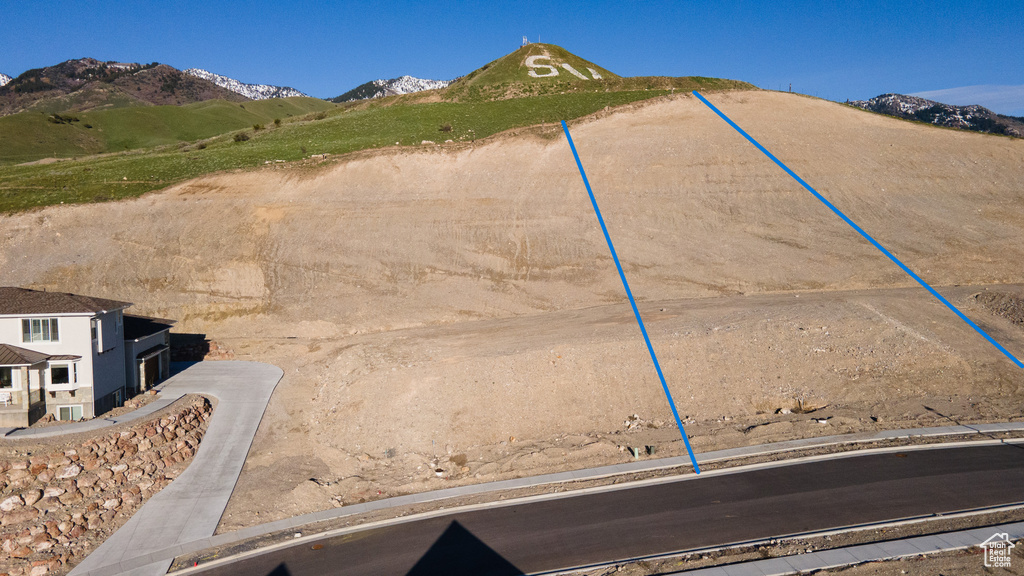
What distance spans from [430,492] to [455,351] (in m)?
8.55

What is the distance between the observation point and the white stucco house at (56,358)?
62.7 feet

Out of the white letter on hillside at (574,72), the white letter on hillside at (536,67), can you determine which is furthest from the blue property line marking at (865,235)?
the white letter on hillside at (536,67)

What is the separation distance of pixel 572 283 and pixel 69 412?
22948mm

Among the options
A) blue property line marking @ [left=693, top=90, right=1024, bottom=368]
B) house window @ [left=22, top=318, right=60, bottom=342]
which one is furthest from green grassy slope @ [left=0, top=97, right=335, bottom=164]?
house window @ [left=22, top=318, right=60, bottom=342]

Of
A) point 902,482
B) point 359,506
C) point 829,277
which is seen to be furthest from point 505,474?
point 829,277

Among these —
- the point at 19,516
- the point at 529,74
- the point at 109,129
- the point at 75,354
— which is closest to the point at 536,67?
the point at 529,74

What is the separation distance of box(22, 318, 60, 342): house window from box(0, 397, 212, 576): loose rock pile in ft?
14.7

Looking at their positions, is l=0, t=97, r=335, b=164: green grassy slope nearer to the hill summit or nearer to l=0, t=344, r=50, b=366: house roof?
the hill summit

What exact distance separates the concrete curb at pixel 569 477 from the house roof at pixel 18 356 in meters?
9.48

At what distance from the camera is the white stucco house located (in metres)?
19.1

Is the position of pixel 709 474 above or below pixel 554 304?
below

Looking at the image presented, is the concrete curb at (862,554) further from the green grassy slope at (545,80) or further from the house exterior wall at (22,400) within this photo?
the green grassy slope at (545,80)

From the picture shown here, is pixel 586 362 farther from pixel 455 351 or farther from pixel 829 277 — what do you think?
pixel 829 277

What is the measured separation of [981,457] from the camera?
16.6m
